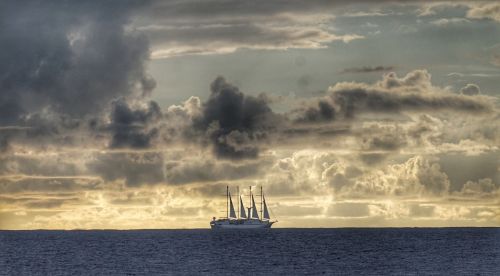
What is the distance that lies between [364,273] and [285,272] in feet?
49.4

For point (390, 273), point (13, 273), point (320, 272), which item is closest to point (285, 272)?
point (320, 272)

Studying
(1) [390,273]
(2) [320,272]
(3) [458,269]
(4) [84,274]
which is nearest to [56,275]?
(4) [84,274]

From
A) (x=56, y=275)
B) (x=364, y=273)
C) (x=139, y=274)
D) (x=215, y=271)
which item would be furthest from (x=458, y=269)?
(x=56, y=275)

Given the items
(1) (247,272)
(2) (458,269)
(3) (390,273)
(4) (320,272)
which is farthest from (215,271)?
(2) (458,269)

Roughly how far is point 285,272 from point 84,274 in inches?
1482

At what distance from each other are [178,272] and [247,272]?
13.3 m

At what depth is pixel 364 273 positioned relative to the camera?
189m

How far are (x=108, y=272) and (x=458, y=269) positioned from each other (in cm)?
6751

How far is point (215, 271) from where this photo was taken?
196 m

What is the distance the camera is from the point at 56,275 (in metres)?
192

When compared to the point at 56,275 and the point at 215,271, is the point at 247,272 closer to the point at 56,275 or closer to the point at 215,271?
the point at 215,271

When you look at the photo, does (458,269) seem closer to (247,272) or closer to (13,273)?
(247,272)

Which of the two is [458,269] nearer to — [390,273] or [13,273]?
[390,273]

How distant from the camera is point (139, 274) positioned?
627 ft
